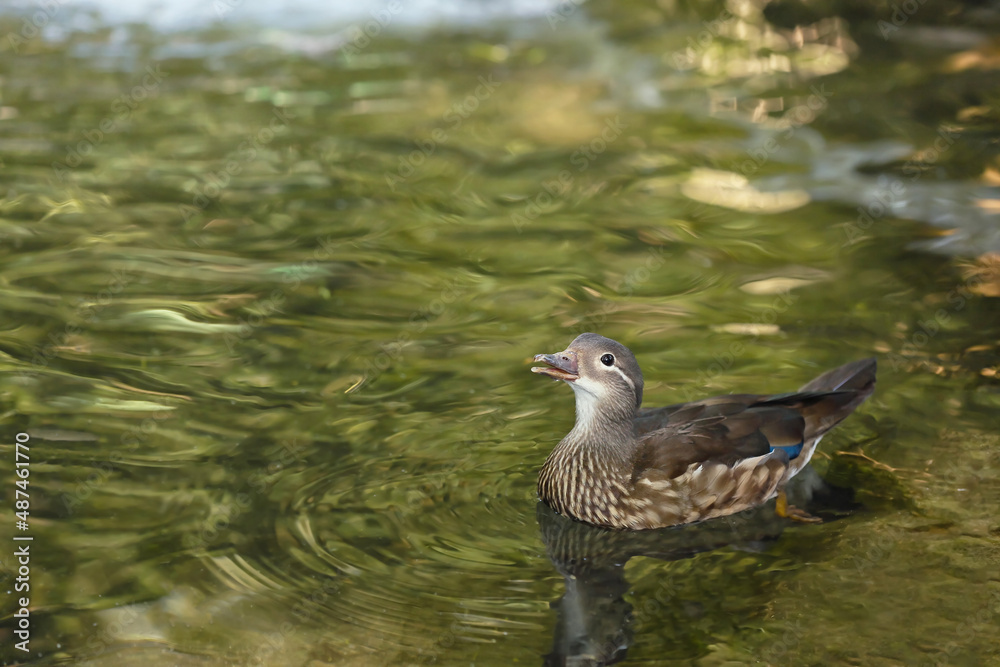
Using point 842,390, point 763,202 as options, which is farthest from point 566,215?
point 842,390

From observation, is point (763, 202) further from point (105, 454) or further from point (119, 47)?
point (119, 47)

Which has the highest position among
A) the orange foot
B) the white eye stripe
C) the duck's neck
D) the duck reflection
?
the white eye stripe

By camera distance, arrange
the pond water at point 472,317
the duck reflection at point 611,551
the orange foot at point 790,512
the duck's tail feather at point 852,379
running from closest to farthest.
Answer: the duck reflection at point 611,551, the pond water at point 472,317, the orange foot at point 790,512, the duck's tail feather at point 852,379

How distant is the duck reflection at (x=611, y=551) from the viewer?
5254mm

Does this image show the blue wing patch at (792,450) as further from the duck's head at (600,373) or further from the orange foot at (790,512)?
the duck's head at (600,373)

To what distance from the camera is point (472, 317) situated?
27.7ft

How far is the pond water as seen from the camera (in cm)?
550

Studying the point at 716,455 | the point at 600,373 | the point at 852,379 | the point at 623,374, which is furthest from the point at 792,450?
the point at 600,373

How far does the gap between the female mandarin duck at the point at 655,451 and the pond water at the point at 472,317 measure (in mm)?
142

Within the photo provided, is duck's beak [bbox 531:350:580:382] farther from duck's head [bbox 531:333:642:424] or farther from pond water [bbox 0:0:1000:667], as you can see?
pond water [bbox 0:0:1000:667]

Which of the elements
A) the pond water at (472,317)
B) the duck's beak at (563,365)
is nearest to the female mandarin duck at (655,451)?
the duck's beak at (563,365)

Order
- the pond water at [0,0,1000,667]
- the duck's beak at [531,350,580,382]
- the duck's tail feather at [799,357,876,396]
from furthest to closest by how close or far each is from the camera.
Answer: the duck's tail feather at [799,357,876,396] → the duck's beak at [531,350,580,382] → the pond water at [0,0,1000,667]

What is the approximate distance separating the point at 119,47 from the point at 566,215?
7278mm

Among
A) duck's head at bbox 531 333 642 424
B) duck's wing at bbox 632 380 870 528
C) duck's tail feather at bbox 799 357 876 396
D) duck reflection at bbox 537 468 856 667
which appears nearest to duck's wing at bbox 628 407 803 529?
duck's wing at bbox 632 380 870 528
